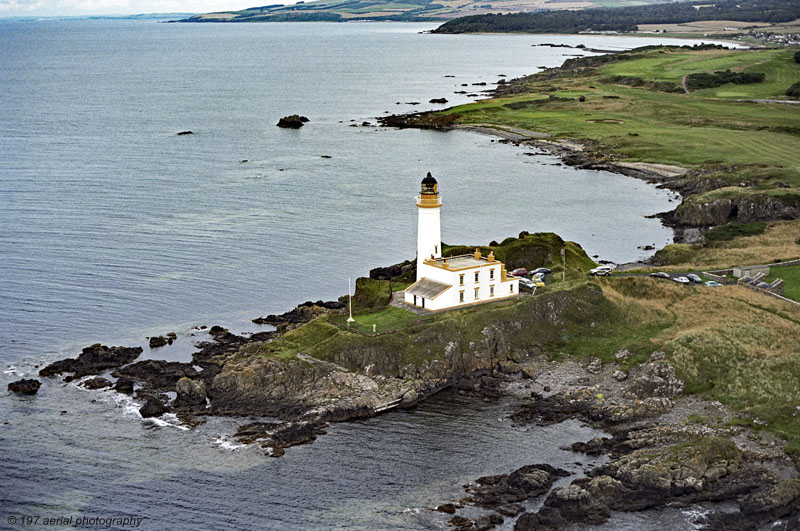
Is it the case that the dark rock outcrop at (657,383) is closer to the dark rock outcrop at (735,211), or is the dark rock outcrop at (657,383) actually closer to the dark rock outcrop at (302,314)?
the dark rock outcrop at (302,314)

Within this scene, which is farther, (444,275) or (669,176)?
(669,176)

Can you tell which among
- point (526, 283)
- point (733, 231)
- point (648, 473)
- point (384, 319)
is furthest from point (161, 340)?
point (733, 231)

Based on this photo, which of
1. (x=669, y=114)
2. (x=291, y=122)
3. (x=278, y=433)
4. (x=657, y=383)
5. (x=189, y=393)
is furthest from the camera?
(x=291, y=122)

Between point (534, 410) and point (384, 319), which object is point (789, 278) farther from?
point (384, 319)

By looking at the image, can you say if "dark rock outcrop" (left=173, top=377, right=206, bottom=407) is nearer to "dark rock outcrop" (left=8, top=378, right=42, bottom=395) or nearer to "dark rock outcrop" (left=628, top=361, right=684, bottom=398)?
"dark rock outcrop" (left=8, top=378, right=42, bottom=395)

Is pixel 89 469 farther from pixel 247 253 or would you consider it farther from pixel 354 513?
pixel 247 253
